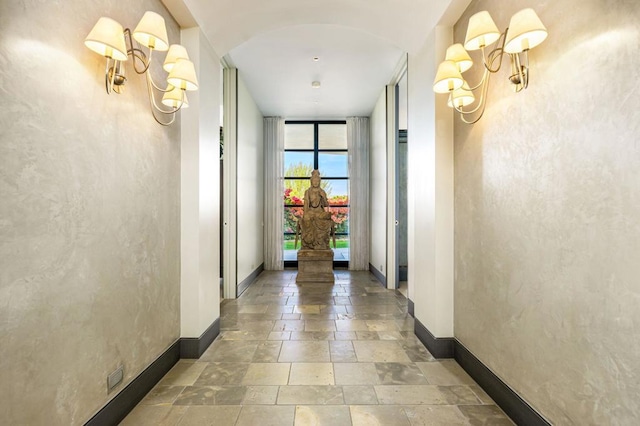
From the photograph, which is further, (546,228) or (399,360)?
(399,360)

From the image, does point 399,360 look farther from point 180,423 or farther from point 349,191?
point 349,191

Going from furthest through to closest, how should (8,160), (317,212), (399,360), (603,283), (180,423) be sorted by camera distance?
(317,212), (399,360), (180,423), (603,283), (8,160)

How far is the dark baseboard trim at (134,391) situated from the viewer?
1840 mm

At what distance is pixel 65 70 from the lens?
60.9 inches

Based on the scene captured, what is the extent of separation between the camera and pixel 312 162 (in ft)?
26.0

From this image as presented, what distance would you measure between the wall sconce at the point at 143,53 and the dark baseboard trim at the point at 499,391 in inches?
115

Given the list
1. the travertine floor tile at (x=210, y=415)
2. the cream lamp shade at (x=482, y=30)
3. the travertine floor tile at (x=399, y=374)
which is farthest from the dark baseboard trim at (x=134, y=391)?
the cream lamp shade at (x=482, y=30)

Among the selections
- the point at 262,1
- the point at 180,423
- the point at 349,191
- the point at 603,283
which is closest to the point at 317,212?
the point at 349,191

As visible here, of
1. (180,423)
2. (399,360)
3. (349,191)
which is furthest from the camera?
(349,191)

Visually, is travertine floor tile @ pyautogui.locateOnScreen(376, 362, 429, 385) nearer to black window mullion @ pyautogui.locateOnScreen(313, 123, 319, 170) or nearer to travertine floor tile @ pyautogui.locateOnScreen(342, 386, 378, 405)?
travertine floor tile @ pyautogui.locateOnScreen(342, 386, 378, 405)

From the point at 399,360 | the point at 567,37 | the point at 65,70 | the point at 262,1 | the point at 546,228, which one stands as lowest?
the point at 399,360

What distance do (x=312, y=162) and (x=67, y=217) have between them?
21.6ft

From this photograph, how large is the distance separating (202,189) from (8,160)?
1.75 meters

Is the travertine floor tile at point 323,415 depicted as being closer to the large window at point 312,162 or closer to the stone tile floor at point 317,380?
the stone tile floor at point 317,380
